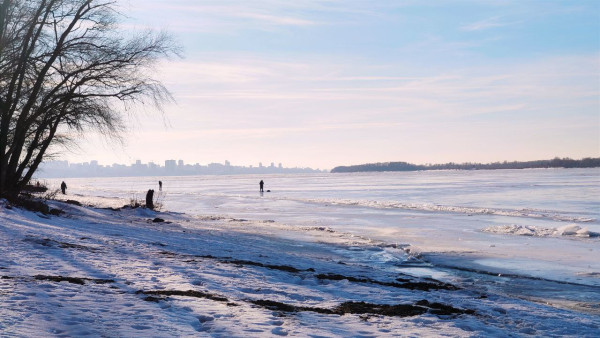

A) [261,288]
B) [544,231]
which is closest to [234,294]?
[261,288]

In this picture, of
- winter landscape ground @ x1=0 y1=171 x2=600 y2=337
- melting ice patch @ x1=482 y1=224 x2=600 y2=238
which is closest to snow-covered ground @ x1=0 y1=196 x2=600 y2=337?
winter landscape ground @ x1=0 y1=171 x2=600 y2=337

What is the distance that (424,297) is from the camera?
372 inches

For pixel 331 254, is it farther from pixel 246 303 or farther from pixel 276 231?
pixel 246 303

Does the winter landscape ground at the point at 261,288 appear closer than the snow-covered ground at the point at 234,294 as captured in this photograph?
No

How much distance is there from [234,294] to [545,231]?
17336 mm

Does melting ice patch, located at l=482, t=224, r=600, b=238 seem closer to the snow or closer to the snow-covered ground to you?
the snow

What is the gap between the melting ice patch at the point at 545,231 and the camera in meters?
21.0

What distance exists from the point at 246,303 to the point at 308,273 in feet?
11.7

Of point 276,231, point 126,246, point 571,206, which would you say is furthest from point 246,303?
point 571,206

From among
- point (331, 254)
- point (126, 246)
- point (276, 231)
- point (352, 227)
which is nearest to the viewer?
point (126, 246)

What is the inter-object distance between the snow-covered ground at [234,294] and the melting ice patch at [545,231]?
331 inches

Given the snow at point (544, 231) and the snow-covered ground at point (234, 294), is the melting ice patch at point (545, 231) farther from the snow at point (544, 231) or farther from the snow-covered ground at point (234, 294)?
the snow-covered ground at point (234, 294)

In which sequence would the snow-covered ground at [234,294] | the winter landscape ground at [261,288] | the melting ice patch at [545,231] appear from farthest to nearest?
the melting ice patch at [545,231]
the winter landscape ground at [261,288]
the snow-covered ground at [234,294]

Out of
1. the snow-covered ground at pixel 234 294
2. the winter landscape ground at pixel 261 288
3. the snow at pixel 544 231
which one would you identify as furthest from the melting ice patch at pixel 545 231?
the snow-covered ground at pixel 234 294
